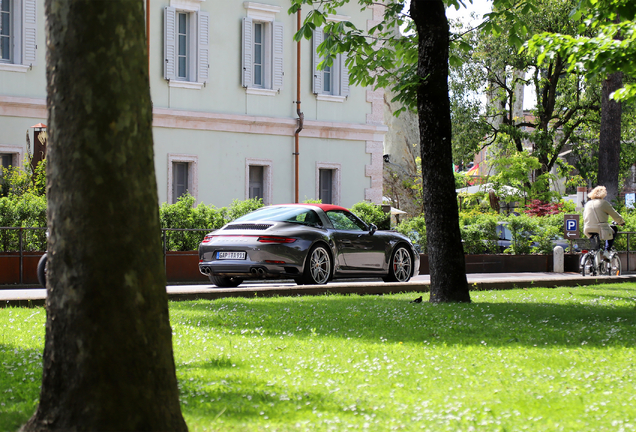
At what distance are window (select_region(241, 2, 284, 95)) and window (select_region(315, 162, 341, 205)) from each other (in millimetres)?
3766

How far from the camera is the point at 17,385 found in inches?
212

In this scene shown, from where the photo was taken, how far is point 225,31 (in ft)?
92.2

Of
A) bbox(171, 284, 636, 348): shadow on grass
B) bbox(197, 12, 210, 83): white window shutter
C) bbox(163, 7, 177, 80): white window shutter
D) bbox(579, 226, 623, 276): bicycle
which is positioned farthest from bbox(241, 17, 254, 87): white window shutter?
bbox(171, 284, 636, 348): shadow on grass

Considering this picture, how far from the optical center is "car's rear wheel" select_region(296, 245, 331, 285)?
14.8 metres

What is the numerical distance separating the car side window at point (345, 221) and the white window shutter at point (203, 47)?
12802mm

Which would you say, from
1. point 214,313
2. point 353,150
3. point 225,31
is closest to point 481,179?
point 353,150

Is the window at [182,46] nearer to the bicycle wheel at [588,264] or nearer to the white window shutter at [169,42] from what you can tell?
the white window shutter at [169,42]

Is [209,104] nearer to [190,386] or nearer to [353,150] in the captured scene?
[353,150]

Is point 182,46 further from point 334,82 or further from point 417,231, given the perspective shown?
point 417,231

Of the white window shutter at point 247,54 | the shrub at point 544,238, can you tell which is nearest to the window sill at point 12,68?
the white window shutter at point 247,54

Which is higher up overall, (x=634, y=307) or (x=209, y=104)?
(x=209, y=104)

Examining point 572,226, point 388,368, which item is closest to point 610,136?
point 572,226

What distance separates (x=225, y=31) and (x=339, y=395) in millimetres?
24521

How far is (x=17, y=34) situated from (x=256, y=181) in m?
9.48
